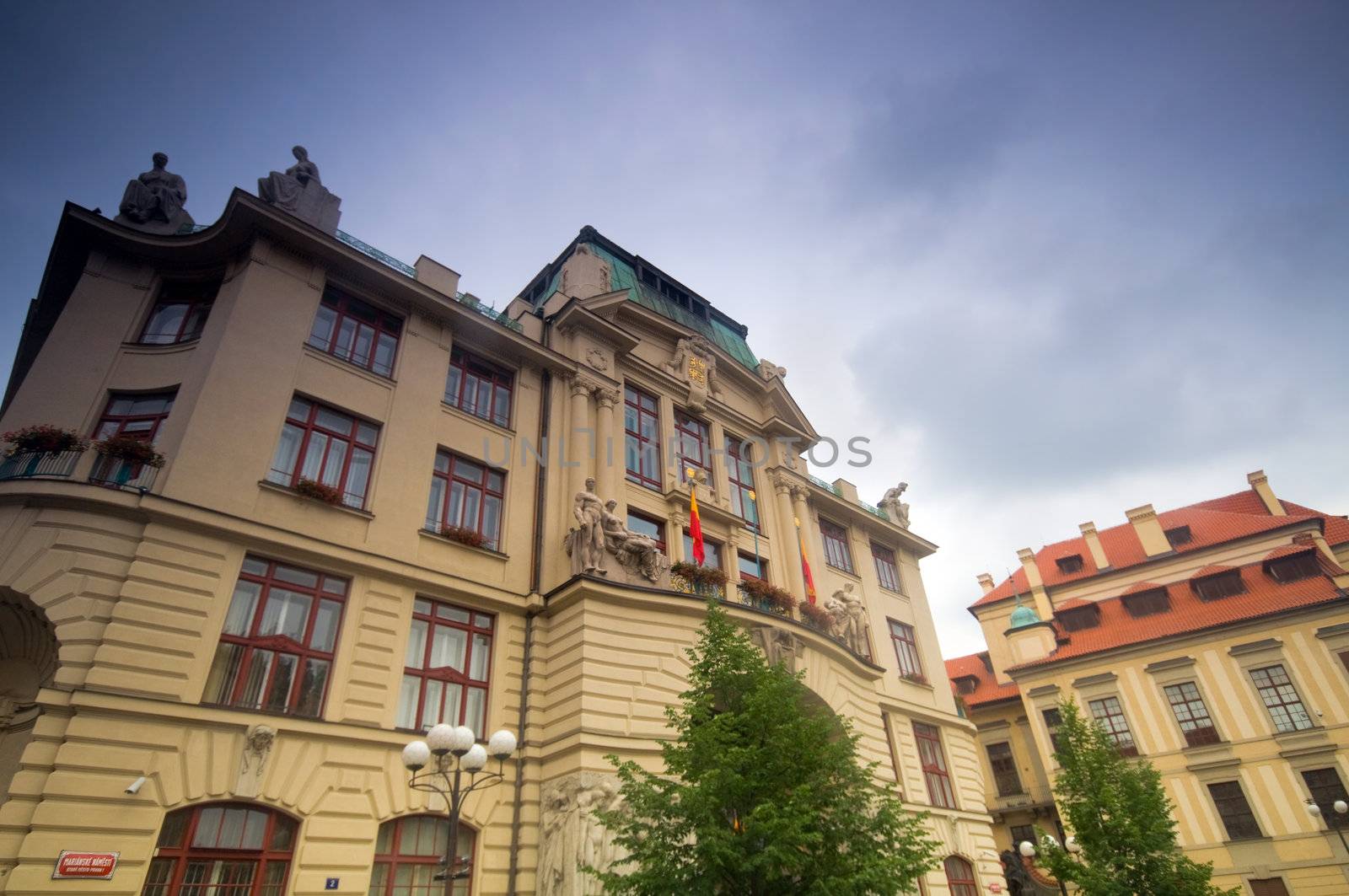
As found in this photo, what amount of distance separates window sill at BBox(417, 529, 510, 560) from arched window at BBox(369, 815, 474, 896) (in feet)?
19.4

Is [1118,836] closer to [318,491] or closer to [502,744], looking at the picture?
[502,744]

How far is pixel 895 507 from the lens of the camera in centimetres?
3516

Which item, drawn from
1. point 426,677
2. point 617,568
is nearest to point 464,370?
point 617,568

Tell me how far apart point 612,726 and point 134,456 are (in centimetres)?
1085

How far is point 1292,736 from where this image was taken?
114 feet

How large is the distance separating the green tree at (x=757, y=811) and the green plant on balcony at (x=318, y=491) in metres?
8.30

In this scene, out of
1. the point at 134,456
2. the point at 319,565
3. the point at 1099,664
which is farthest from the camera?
the point at 1099,664

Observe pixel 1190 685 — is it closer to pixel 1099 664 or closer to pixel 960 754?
pixel 1099 664

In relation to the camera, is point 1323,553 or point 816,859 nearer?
point 816,859

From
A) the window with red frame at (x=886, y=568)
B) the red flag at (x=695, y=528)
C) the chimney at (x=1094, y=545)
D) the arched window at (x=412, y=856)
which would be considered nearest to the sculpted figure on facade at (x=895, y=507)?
the window with red frame at (x=886, y=568)

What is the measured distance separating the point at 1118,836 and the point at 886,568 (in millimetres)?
13577

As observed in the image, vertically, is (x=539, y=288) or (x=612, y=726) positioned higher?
(x=539, y=288)

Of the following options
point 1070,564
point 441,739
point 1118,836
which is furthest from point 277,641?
point 1070,564

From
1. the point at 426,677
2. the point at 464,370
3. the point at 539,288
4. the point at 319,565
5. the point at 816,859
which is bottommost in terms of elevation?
the point at 816,859
